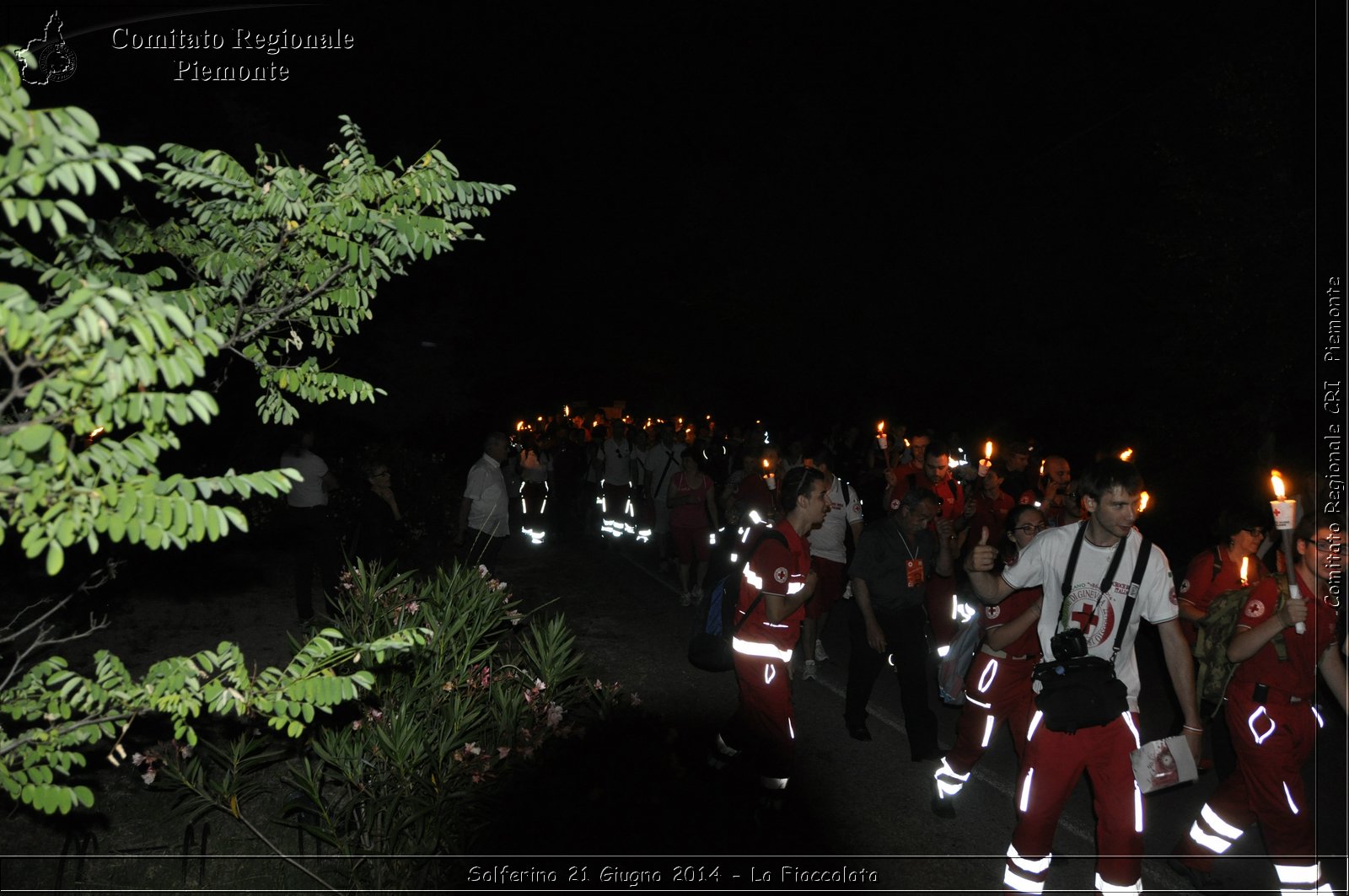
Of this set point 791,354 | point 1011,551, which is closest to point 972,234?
point 791,354

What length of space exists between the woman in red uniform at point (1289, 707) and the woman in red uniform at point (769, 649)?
2239 millimetres

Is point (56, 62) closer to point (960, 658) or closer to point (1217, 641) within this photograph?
point (960, 658)

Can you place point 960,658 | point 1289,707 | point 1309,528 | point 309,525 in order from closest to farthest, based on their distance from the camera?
point 1289,707 → point 1309,528 → point 960,658 → point 309,525

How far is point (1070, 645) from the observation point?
4.29m

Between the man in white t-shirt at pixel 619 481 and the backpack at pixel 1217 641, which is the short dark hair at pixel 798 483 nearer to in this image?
the backpack at pixel 1217 641

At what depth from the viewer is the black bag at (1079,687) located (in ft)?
13.5

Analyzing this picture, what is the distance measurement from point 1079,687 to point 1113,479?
0.97 m

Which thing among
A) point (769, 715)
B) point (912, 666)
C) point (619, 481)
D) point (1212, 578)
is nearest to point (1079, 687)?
point (769, 715)

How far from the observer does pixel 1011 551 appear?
6.68 metres

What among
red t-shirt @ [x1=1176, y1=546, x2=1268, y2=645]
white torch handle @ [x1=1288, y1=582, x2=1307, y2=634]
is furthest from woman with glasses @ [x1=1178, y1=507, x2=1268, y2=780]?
white torch handle @ [x1=1288, y1=582, x2=1307, y2=634]

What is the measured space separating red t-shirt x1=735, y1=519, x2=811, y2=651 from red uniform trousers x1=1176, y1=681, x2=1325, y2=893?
228 cm

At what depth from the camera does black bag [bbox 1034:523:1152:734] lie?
4.11 meters

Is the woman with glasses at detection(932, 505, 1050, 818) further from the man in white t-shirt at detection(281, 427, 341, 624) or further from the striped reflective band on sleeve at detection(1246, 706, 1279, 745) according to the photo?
the man in white t-shirt at detection(281, 427, 341, 624)

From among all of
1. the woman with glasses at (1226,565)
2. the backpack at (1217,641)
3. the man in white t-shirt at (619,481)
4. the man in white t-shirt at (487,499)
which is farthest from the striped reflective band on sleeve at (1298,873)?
the man in white t-shirt at (619,481)
